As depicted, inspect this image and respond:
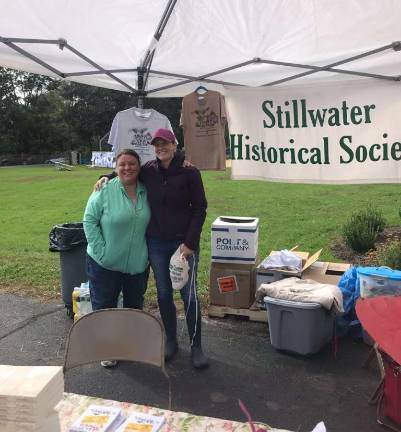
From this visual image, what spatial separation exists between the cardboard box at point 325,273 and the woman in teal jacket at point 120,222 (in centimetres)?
207

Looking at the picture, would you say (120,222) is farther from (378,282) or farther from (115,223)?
(378,282)

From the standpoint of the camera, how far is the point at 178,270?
12.1 feet

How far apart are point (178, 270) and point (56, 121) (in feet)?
167

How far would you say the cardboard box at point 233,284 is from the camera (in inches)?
193

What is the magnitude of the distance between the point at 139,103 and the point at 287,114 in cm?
179

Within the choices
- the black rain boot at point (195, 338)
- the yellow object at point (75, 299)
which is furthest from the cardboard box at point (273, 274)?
the yellow object at point (75, 299)

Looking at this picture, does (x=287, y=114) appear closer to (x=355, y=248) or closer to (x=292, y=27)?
(x=292, y=27)

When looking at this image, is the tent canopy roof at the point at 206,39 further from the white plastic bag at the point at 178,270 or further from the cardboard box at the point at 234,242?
the white plastic bag at the point at 178,270

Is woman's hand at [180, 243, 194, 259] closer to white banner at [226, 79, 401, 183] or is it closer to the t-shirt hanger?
white banner at [226, 79, 401, 183]

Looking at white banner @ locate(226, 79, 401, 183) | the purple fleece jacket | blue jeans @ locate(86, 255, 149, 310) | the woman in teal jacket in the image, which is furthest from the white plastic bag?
white banner @ locate(226, 79, 401, 183)

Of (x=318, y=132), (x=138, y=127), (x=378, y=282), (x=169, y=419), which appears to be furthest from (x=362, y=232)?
(x=169, y=419)

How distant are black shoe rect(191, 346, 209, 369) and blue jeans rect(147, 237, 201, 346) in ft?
0.19

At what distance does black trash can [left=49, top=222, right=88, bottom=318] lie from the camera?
4996 mm

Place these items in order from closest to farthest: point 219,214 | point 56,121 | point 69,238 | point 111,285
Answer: point 111,285 → point 69,238 → point 219,214 → point 56,121
